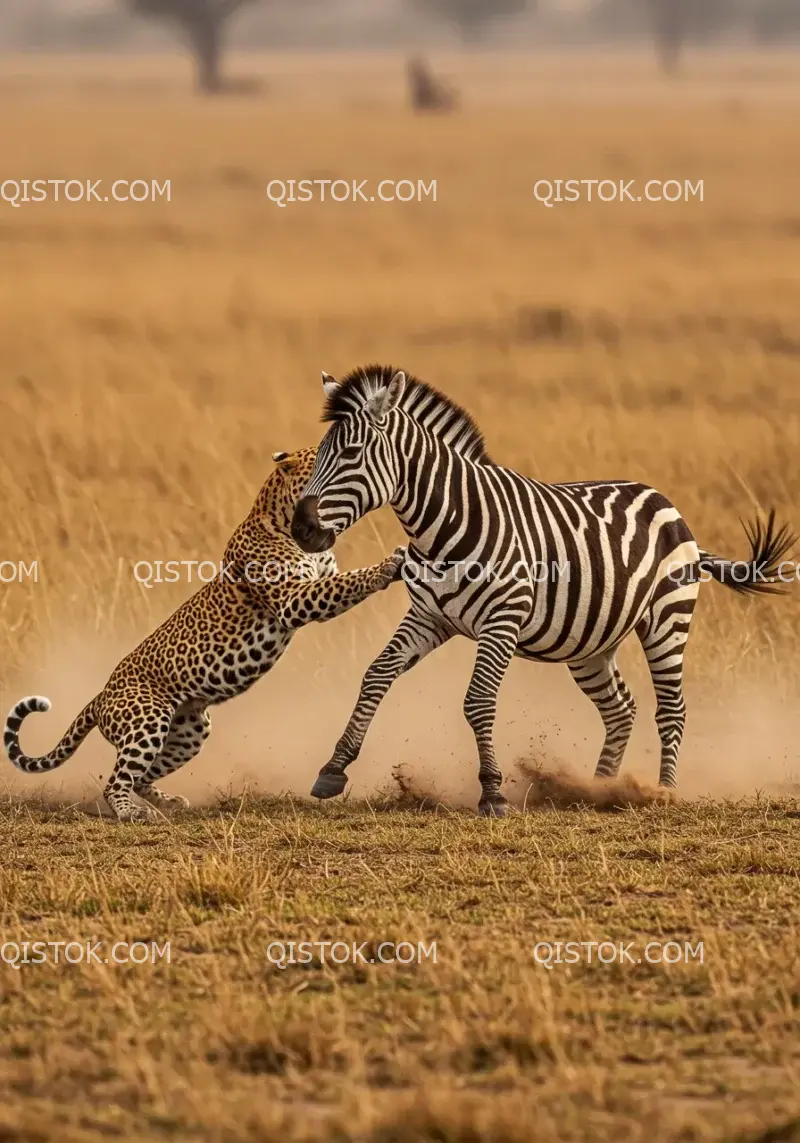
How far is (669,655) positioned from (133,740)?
105 inches

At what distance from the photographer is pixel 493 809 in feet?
31.6

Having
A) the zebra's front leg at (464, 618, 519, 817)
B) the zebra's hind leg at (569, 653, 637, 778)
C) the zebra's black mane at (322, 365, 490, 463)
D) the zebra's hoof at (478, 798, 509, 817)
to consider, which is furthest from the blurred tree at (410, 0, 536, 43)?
the zebra's hoof at (478, 798, 509, 817)

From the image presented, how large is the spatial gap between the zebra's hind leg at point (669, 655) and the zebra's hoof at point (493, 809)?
3.75 feet

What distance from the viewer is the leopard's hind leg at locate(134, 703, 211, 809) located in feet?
33.7

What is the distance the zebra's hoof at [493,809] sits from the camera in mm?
9625

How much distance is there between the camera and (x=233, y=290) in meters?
26.2

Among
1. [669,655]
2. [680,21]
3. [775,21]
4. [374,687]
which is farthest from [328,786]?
[775,21]

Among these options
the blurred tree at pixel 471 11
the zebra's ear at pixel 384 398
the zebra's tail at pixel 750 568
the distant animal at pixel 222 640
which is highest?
the blurred tree at pixel 471 11

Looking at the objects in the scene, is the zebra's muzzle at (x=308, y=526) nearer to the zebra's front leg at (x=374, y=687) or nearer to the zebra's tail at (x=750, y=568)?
the zebra's front leg at (x=374, y=687)

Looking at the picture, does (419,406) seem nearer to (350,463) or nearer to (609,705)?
(350,463)

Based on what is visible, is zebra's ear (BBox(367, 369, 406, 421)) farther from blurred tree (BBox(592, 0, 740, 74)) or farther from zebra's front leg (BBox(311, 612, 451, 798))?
blurred tree (BBox(592, 0, 740, 74))

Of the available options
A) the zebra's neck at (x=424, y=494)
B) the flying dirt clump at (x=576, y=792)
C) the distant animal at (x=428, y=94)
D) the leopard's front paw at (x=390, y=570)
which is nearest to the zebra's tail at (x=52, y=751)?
the leopard's front paw at (x=390, y=570)

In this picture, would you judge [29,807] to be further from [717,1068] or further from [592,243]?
[592,243]

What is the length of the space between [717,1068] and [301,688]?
6995mm
